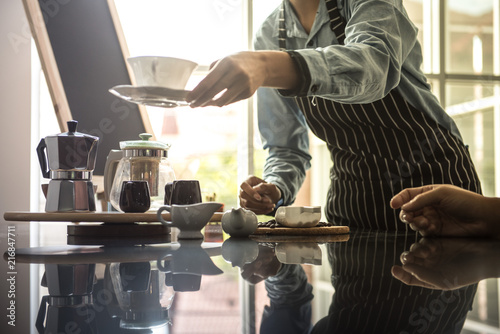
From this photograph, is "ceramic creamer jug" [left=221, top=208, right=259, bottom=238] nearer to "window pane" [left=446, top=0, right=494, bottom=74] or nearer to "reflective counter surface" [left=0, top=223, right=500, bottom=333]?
"reflective counter surface" [left=0, top=223, right=500, bottom=333]

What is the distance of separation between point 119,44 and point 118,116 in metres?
0.39

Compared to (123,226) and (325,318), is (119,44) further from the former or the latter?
(325,318)

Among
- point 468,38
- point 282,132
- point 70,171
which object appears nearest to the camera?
point 70,171

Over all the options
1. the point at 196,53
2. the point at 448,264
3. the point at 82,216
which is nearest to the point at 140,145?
the point at 82,216

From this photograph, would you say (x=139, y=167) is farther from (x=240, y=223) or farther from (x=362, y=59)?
(x=362, y=59)

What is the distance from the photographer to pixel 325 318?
41 centimetres

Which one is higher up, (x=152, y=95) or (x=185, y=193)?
(x=152, y=95)

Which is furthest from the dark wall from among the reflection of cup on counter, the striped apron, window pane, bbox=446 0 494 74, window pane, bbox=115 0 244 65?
window pane, bbox=446 0 494 74

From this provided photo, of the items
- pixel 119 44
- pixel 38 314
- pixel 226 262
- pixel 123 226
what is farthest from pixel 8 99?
pixel 38 314

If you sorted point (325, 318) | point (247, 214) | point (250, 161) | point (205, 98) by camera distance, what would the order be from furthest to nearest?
point (250, 161), point (247, 214), point (205, 98), point (325, 318)

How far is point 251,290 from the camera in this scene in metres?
0.54

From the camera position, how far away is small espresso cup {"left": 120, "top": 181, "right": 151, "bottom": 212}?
1290 mm

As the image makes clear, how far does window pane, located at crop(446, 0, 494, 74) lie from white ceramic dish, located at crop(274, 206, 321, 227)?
4565 millimetres

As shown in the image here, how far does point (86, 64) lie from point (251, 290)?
1.83 m
